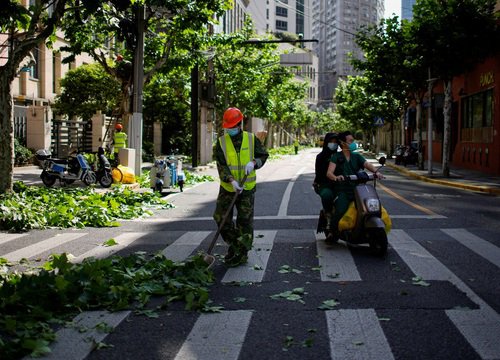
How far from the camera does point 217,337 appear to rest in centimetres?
519

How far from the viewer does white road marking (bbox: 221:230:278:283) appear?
7371mm

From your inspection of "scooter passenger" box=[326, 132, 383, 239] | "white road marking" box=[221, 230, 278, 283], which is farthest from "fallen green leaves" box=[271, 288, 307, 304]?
"scooter passenger" box=[326, 132, 383, 239]

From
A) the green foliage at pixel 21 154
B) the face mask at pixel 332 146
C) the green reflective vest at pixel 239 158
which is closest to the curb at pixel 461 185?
the face mask at pixel 332 146

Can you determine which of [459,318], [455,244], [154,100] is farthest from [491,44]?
[154,100]

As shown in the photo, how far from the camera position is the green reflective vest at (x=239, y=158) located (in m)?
8.12

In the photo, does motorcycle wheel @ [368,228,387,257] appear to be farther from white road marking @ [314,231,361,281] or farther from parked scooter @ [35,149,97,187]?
parked scooter @ [35,149,97,187]

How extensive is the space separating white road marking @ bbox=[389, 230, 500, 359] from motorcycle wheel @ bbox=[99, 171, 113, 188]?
13046mm

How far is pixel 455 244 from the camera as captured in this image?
9.66 m

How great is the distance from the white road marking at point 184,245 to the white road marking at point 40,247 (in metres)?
1.72

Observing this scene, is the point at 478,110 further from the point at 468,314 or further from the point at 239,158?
the point at 468,314

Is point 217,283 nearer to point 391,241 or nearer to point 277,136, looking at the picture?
point 391,241

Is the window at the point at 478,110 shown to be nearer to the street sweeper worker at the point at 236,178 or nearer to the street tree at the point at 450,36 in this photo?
the street tree at the point at 450,36

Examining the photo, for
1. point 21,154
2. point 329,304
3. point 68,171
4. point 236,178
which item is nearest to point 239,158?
point 236,178

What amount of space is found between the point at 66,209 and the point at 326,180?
228 inches
